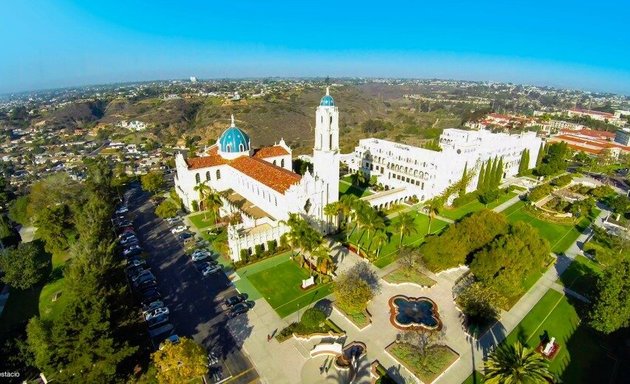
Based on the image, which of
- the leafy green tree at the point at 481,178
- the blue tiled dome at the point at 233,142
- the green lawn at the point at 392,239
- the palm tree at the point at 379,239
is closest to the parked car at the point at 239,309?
the green lawn at the point at 392,239

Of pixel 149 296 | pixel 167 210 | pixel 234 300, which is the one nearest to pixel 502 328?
pixel 234 300

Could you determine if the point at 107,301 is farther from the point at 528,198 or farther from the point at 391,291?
the point at 528,198

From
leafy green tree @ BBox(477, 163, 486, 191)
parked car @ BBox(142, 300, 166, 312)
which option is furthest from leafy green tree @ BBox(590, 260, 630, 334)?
parked car @ BBox(142, 300, 166, 312)

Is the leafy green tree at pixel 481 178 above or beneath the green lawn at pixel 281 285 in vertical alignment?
above

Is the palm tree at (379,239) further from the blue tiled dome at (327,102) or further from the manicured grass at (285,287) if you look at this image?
the blue tiled dome at (327,102)

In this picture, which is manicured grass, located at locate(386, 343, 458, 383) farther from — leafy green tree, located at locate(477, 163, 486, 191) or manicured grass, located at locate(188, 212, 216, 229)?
leafy green tree, located at locate(477, 163, 486, 191)

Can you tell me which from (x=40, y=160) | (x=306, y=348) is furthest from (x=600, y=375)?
(x=40, y=160)

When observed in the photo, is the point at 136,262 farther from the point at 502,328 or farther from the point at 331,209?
the point at 502,328
